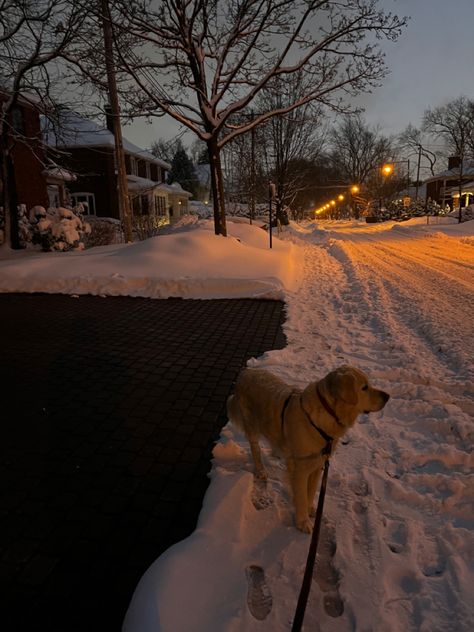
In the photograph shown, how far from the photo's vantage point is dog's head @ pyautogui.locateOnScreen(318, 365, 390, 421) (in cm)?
243

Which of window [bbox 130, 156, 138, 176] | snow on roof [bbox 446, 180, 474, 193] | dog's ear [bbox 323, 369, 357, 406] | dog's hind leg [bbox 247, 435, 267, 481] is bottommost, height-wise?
dog's hind leg [bbox 247, 435, 267, 481]

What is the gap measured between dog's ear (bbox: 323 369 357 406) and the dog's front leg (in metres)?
0.58

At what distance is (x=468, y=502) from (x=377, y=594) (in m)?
1.14

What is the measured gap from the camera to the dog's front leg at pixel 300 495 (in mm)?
2734

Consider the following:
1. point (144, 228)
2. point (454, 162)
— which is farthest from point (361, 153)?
point (144, 228)

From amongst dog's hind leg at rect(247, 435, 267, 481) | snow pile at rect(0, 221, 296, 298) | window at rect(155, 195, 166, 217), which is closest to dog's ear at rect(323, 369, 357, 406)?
dog's hind leg at rect(247, 435, 267, 481)

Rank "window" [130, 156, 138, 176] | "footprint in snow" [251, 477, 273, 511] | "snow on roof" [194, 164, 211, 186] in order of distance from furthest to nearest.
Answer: "snow on roof" [194, 164, 211, 186], "window" [130, 156, 138, 176], "footprint in snow" [251, 477, 273, 511]

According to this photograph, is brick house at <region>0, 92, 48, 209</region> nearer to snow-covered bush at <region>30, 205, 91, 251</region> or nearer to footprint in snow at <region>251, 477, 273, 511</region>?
snow-covered bush at <region>30, 205, 91, 251</region>

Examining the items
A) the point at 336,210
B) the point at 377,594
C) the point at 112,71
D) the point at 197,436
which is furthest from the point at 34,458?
the point at 336,210

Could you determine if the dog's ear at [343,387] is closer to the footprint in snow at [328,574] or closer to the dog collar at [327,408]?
the dog collar at [327,408]

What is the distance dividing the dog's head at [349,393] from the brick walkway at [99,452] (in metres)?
1.28

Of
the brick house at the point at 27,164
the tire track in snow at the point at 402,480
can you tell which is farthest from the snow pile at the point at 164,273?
the brick house at the point at 27,164

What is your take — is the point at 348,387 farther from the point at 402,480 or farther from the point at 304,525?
the point at 402,480

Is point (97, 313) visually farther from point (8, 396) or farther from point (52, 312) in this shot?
point (8, 396)
